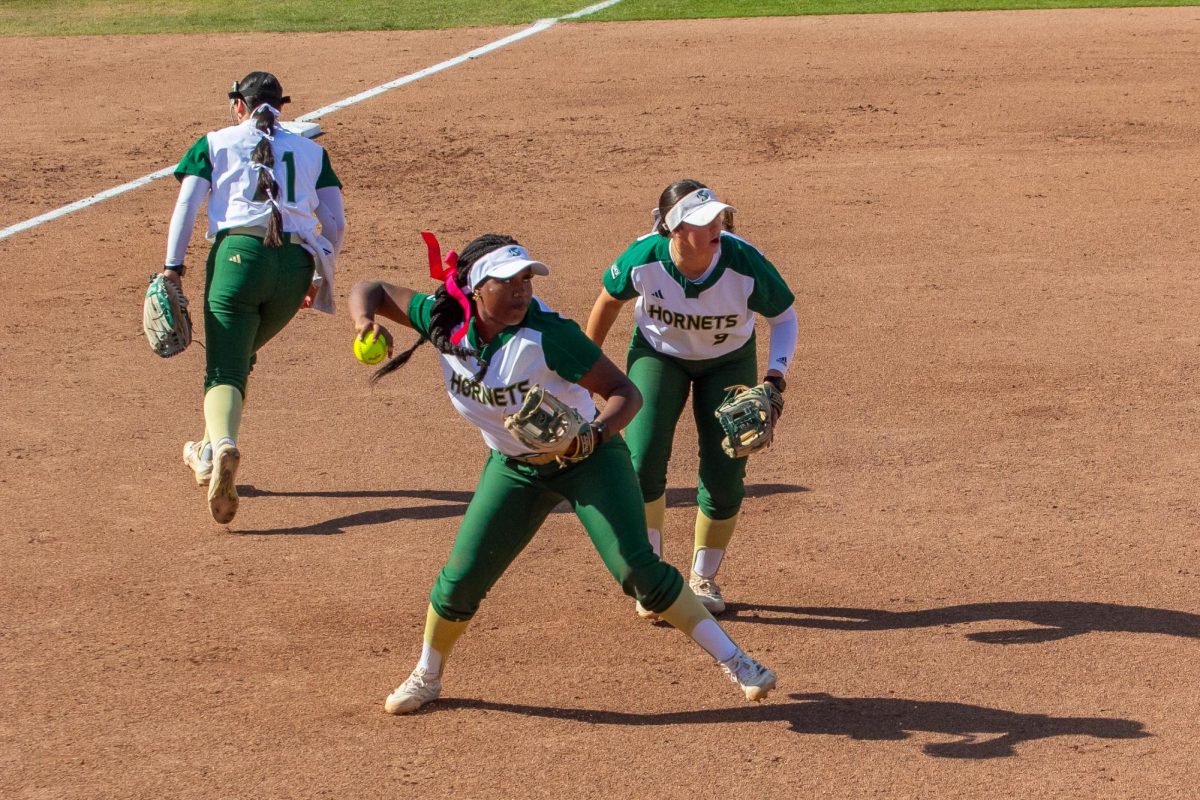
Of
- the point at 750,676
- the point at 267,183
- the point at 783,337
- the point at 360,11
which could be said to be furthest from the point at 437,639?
the point at 360,11

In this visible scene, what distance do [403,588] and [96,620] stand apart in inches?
53.9

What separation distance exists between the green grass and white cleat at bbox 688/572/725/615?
50.9 feet

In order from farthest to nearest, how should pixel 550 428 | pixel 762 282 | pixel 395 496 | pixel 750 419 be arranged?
pixel 395 496 < pixel 762 282 < pixel 750 419 < pixel 550 428

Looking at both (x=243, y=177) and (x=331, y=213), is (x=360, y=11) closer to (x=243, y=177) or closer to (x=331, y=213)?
(x=331, y=213)

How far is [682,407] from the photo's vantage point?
21.4 ft

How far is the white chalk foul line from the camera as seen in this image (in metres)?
13.3

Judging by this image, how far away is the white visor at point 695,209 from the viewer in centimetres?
600

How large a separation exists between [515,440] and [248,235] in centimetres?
257

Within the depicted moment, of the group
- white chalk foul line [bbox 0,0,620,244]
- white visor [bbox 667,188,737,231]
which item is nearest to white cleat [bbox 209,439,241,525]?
white visor [bbox 667,188,737,231]

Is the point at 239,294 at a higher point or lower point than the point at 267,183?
lower

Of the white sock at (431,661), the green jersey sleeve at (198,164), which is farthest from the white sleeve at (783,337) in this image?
the green jersey sleeve at (198,164)

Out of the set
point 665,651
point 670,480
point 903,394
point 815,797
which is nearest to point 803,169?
point 903,394

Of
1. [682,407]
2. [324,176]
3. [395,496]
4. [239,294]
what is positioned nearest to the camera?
[682,407]

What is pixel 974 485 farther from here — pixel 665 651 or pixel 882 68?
pixel 882 68
